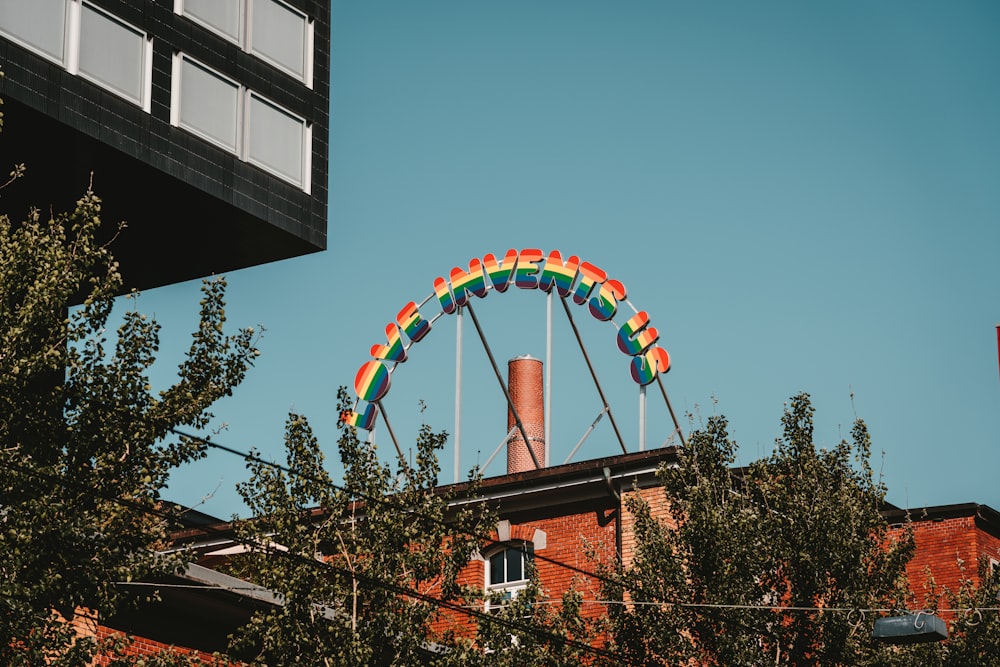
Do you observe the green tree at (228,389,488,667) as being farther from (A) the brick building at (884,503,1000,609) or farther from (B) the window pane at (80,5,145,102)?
(A) the brick building at (884,503,1000,609)

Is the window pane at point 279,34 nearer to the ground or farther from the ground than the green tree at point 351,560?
farther from the ground

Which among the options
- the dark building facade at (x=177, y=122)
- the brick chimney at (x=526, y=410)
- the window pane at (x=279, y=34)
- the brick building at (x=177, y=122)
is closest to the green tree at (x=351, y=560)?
the brick building at (x=177, y=122)

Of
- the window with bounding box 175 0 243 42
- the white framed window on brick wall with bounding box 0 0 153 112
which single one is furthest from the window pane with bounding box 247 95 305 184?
the white framed window on brick wall with bounding box 0 0 153 112

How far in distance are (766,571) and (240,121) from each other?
48.0 ft

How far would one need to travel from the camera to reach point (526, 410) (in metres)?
46.1

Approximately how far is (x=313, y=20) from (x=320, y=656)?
17406 millimetres

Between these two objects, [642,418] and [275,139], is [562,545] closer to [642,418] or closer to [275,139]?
[642,418]

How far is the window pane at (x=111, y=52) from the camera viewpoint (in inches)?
1182

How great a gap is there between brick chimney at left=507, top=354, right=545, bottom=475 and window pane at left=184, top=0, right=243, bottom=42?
15.1 metres

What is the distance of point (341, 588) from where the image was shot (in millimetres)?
23984

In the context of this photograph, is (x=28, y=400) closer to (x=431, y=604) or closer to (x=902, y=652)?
(x=431, y=604)

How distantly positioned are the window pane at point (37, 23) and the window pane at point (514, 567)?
49.8ft

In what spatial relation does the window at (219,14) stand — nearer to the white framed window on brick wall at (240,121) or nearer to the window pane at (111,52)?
the white framed window on brick wall at (240,121)

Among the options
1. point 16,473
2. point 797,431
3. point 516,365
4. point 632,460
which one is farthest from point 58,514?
point 516,365
